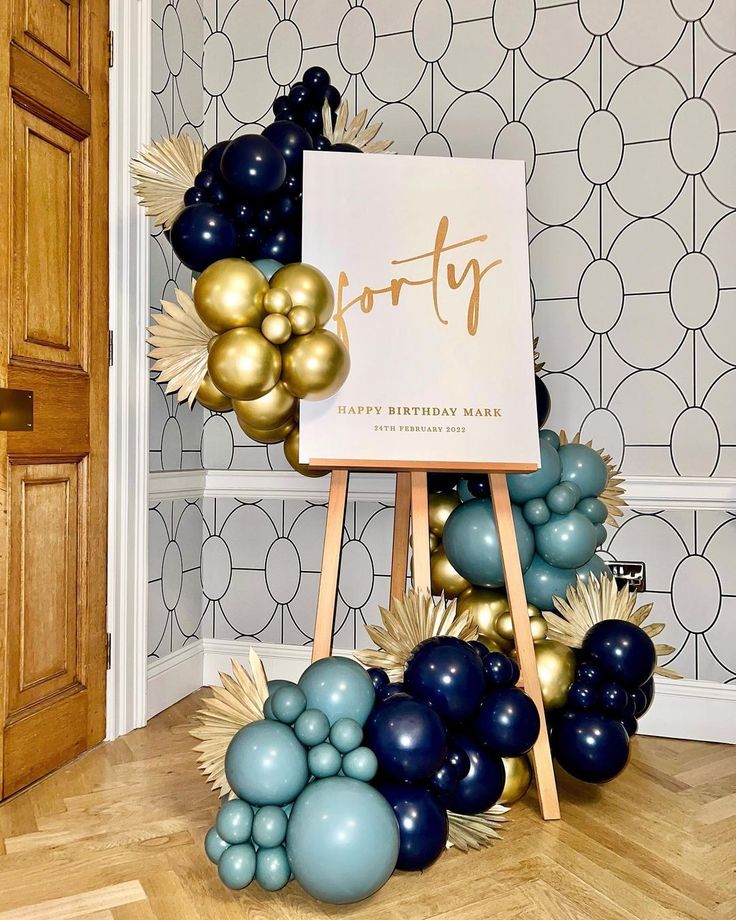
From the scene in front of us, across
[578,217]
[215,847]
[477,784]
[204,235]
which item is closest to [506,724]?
[477,784]

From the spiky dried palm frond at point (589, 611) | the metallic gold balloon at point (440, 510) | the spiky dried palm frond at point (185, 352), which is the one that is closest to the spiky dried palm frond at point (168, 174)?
the spiky dried palm frond at point (185, 352)

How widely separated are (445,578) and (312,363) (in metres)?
0.69

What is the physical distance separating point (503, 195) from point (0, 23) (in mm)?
1148

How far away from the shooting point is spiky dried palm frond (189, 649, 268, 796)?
1.51 m

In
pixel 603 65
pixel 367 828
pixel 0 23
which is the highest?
pixel 603 65

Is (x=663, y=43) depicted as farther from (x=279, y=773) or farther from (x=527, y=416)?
(x=279, y=773)

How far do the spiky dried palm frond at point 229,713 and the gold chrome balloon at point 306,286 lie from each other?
0.70m

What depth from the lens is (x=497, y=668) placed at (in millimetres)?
A: 1598

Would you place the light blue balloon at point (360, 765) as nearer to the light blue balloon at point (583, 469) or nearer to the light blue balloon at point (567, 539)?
the light blue balloon at point (567, 539)

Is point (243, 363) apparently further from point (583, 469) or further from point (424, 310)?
point (583, 469)

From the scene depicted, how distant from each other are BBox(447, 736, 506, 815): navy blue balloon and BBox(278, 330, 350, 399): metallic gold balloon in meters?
0.75

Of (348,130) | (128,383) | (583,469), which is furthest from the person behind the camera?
(128,383)

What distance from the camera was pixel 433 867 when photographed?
1464 mm

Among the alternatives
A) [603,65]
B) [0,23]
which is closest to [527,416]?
[603,65]
